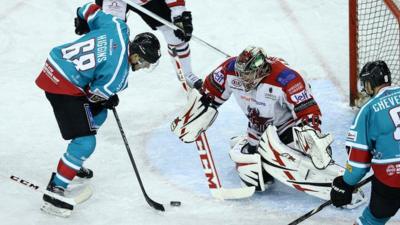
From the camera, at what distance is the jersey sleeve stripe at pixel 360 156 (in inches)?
119

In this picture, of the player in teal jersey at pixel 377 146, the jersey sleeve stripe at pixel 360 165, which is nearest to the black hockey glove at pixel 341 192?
the player in teal jersey at pixel 377 146

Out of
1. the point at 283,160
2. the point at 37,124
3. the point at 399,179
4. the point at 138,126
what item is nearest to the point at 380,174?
the point at 399,179

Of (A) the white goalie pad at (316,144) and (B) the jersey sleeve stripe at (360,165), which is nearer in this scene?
(B) the jersey sleeve stripe at (360,165)

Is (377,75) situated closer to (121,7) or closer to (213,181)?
(213,181)

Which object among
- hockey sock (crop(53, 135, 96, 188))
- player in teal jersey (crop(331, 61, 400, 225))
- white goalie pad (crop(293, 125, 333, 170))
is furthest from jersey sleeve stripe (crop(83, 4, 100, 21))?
player in teal jersey (crop(331, 61, 400, 225))

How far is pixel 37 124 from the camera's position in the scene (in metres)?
5.03

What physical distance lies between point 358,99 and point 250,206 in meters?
1.46

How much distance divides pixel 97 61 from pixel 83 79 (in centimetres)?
13

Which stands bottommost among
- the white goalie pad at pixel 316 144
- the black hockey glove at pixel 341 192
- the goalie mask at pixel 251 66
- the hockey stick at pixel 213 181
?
the hockey stick at pixel 213 181

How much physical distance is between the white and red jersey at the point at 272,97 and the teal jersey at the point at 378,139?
76cm

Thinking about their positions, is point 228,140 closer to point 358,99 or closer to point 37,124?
point 358,99

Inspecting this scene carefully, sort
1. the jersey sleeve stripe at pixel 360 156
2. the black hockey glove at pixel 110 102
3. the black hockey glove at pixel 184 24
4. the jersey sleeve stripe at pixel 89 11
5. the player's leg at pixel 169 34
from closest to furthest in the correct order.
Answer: the jersey sleeve stripe at pixel 360 156, the black hockey glove at pixel 110 102, the jersey sleeve stripe at pixel 89 11, the black hockey glove at pixel 184 24, the player's leg at pixel 169 34

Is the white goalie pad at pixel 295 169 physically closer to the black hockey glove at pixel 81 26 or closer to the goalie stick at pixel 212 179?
the goalie stick at pixel 212 179

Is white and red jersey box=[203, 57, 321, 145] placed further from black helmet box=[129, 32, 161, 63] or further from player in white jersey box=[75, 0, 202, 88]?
player in white jersey box=[75, 0, 202, 88]
